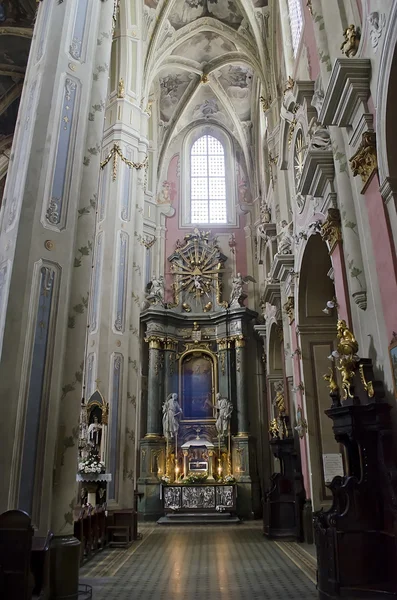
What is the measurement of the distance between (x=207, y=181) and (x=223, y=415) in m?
10.1

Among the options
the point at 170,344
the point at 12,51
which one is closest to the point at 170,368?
the point at 170,344

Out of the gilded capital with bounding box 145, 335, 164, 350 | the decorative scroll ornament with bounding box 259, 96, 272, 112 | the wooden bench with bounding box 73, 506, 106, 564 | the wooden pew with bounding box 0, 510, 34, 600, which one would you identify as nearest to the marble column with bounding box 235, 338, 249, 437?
the gilded capital with bounding box 145, 335, 164, 350

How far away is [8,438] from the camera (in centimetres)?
535

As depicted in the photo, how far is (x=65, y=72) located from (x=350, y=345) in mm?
5342

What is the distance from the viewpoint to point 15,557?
4309mm

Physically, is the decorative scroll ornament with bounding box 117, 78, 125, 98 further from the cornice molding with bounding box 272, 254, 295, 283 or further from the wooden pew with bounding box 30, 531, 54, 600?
the wooden pew with bounding box 30, 531, 54, 600

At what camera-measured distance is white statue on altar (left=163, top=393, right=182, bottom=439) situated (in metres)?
16.7

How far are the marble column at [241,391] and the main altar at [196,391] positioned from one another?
0.03 metres

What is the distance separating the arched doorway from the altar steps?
5.98m

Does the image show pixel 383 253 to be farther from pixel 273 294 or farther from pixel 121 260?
pixel 273 294

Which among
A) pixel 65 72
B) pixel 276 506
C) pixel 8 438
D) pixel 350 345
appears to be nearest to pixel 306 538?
pixel 276 506

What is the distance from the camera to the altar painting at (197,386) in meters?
17.8

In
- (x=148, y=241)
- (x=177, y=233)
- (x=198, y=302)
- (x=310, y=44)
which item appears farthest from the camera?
(x=177, y=233)

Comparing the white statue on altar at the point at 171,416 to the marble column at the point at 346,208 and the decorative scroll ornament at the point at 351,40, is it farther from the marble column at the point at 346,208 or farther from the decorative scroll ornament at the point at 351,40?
the decorative scroll ornament at the point at 351,40
